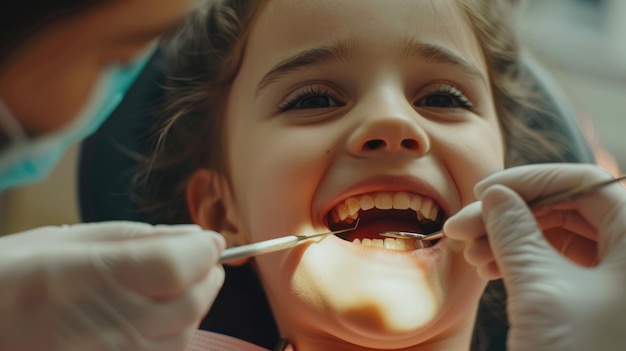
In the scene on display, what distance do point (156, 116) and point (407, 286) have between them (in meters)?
0.62

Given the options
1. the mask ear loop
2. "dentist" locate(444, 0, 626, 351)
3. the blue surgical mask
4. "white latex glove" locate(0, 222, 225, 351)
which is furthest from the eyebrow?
the mask ear loop

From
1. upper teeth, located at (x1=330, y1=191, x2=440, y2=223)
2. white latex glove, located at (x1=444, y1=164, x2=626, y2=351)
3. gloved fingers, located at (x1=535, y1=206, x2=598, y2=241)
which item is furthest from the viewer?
upper teeth, located at (x1=330, y1=191, x2=440, y2=223)

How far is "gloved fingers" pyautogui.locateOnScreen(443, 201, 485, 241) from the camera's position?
806 millimetres

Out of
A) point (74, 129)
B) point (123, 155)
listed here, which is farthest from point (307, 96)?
point (74, 129)

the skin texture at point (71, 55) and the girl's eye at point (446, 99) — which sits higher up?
the skin texture at point (71, 55)

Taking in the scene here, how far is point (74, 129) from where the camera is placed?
1.36 m

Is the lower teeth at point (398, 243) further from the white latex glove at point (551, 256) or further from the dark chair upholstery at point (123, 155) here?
the dark chair upholstery at point (123, 155)

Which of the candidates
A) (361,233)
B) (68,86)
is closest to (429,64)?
(361,233)

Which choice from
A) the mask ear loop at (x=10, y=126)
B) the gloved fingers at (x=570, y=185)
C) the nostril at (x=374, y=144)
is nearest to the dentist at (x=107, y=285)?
the nostril at (x=374, y=144)

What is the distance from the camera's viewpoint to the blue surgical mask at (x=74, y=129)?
4.30 ft

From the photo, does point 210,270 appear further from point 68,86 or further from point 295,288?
point 68,86

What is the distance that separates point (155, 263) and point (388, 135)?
13.3 inches

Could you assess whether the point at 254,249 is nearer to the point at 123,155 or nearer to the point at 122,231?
the point at 122,231

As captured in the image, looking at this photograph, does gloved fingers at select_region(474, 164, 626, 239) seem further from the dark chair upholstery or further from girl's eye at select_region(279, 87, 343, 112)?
the dark chair upholstery
